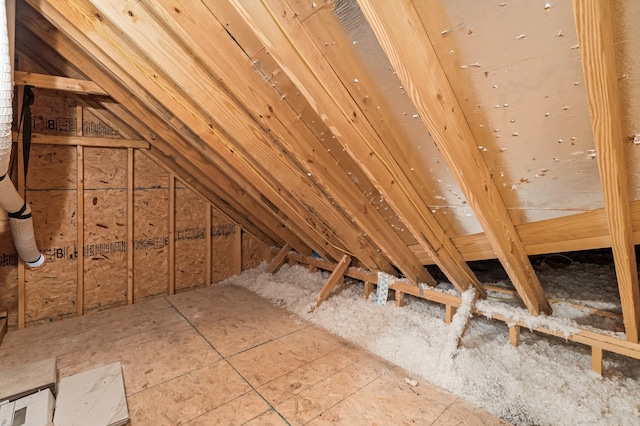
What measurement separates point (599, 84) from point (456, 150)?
42cm

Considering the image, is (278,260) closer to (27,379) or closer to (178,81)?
(27,379)

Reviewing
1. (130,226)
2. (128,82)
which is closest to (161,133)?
(128,82)

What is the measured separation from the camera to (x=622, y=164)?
97cm

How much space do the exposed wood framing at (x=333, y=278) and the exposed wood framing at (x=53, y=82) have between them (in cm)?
229

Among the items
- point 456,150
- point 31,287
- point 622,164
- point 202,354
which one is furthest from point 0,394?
point 622,164

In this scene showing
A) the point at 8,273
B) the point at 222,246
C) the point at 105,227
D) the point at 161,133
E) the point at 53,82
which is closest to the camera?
the point at 53,82

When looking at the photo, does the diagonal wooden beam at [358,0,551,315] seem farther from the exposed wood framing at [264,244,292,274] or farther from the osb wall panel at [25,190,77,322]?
the osb wall panel at [25,190,77,322]

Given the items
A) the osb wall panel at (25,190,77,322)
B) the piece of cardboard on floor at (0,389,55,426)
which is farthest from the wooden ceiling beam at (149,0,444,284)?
the osb wall panel at (25,190,77,322)

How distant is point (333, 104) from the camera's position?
3.94 ft

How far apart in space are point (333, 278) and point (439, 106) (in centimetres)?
207

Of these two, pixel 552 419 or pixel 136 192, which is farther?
pixel 136 192

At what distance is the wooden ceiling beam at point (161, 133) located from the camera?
6.33 ft

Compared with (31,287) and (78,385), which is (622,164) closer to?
(78,385)

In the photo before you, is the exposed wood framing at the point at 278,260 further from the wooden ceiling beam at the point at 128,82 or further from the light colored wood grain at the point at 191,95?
the light colored wood grain at the point at 191,95
